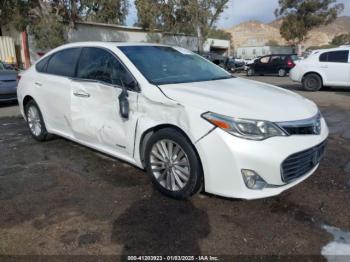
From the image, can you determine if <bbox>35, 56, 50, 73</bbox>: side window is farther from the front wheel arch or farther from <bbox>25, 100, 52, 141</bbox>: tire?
the front wheel arch

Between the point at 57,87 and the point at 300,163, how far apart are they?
338 cm

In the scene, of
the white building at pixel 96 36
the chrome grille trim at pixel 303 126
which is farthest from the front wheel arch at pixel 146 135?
the white building at pixel 96 36

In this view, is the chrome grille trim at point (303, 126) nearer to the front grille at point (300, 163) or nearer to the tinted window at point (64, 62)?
the front grille at point (300, 163)

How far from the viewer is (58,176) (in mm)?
4398

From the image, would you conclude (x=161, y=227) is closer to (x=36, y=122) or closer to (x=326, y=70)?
(x=36, y=122)

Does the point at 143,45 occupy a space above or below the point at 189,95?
above

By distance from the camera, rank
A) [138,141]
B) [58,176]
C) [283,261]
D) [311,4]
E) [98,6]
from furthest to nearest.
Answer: [311,4] → [98,6] → [58,176] → [138,141] → [283,261]

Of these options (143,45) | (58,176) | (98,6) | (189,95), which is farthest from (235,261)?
(98,6)

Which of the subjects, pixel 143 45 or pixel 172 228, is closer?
pixel 172 228

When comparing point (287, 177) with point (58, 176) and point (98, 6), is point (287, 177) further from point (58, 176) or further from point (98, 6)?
point (98, 6)

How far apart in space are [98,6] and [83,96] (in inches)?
596

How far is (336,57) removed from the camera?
12.2m

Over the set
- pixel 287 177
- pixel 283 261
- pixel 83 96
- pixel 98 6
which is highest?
pixel 98 6

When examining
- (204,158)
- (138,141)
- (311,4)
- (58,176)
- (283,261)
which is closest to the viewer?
(283,261)
